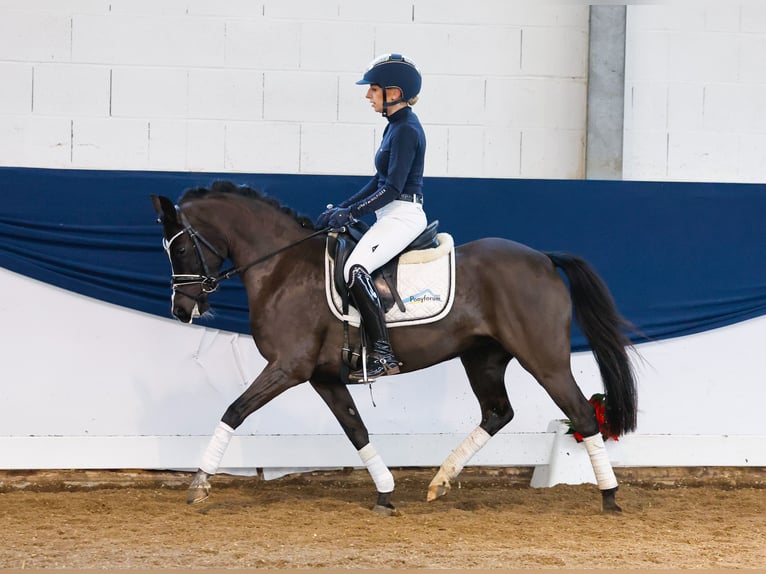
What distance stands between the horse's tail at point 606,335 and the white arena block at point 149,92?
2.82 meters

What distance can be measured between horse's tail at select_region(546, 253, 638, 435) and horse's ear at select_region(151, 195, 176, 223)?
203cm

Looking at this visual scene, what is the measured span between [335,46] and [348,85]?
0.89ft

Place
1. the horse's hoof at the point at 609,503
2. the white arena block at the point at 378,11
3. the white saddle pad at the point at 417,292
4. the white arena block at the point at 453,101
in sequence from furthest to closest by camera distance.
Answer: the white arena block at the point at 453,101 < the white arena block at the point at 378,11 < the horse's hoof at the point at 609,503 < the white saddle pad at the point at 417,292

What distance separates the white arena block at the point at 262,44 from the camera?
21.1ft

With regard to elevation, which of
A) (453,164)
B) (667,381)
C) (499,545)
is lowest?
(499,545)

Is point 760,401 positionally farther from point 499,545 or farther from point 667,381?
point 499,545

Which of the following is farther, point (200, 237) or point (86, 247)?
point (86, 247)

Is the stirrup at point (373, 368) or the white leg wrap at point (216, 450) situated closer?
the white leg wrap at point (216, 450)

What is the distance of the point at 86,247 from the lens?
19.3 feet

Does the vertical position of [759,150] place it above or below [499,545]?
above

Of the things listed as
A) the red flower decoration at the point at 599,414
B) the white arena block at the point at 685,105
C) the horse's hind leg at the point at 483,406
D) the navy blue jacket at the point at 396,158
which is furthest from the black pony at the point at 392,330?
the white arena block at the point at 685,105

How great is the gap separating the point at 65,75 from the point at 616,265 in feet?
12.5

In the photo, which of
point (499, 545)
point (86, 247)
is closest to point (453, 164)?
point (86, 247)

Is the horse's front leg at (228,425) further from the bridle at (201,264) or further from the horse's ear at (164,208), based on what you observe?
the horse's ear at (164,208)
